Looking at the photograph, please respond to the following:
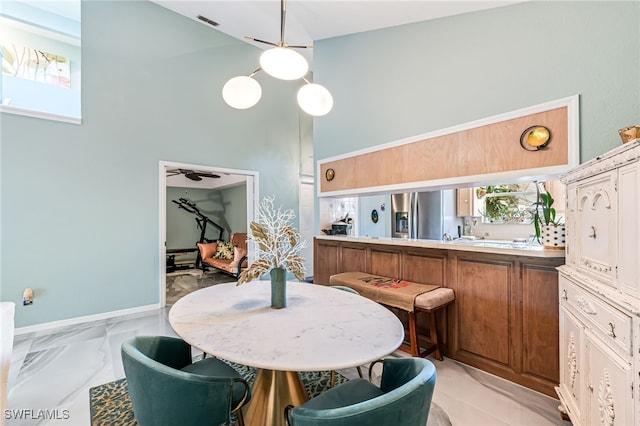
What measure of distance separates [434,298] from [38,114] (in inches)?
181

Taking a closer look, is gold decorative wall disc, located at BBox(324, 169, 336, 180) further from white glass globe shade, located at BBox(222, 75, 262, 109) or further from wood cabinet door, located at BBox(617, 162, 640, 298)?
wood cabinet door, located at BBox(617, 162, 640, 298)

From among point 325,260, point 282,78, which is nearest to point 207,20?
point 282,78

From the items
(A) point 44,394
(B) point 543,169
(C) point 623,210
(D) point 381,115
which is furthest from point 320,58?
(A) point 44,394

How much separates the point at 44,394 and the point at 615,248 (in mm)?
3535

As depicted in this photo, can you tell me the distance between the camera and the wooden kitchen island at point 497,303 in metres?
2.04

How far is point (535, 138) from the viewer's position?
7.09ft

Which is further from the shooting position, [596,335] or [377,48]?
[377,48]

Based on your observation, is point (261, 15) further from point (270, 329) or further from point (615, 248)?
point (615, 248)

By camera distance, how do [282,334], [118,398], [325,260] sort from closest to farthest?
[282,334], [118,398], [325,260]

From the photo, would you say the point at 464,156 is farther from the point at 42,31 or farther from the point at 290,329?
the point at 42,31

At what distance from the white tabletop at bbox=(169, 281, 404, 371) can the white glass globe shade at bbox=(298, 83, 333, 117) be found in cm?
129

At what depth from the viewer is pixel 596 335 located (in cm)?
132

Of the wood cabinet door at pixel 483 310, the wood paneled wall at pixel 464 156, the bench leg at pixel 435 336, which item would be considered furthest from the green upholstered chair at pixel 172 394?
the wood paneled wall at pixel 464 156

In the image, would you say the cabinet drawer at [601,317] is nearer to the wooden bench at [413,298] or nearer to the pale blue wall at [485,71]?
the wooden bench at [413,298]
